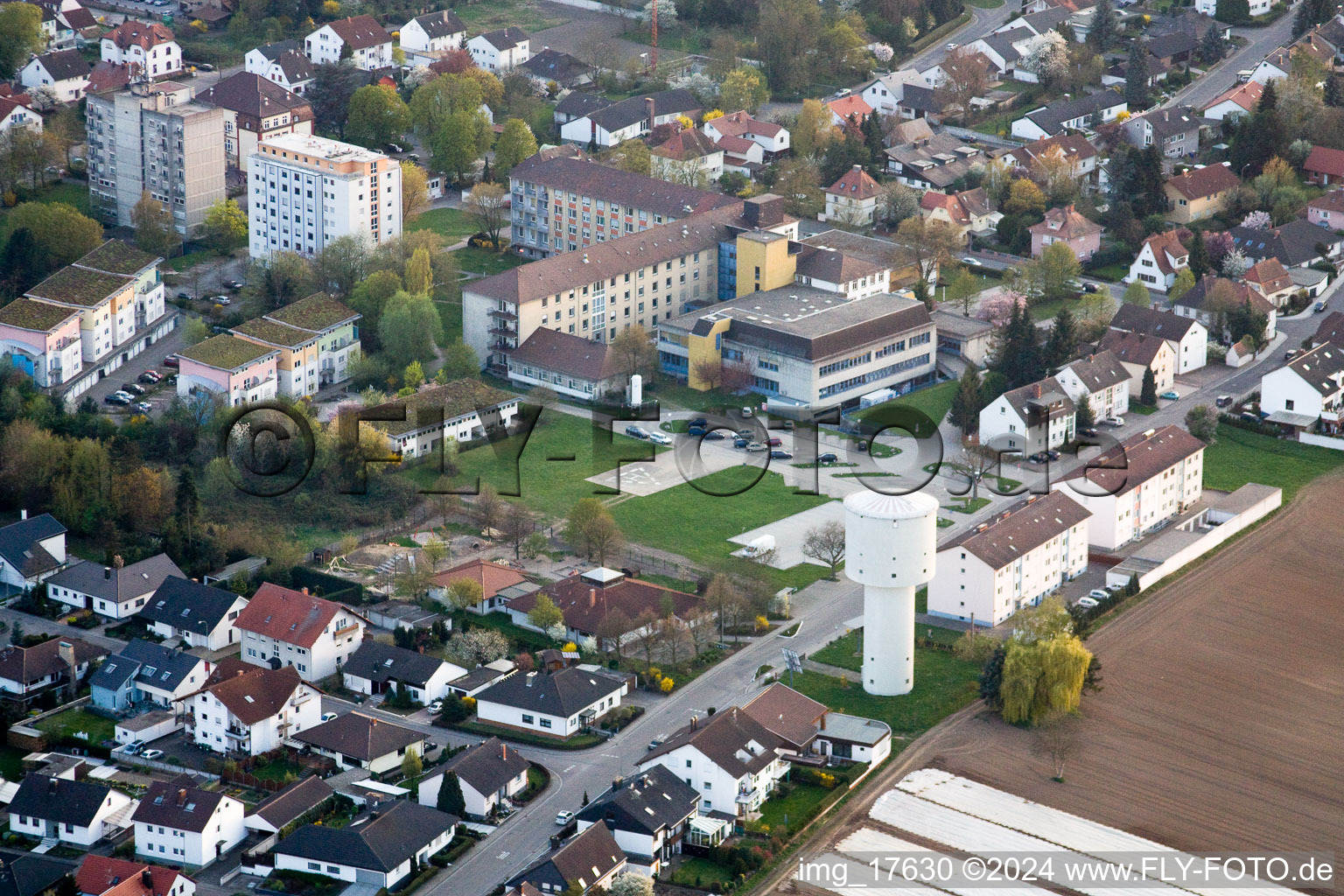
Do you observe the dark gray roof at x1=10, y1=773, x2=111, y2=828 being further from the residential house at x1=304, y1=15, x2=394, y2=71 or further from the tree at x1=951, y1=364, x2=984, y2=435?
the residential house at x1=304, y1=15, x2=394, y2=71

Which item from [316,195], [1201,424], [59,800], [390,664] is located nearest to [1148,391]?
[1201,424]

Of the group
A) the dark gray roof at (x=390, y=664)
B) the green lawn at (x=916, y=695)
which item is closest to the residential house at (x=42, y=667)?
the dark gray roof at (x=390, y=664)

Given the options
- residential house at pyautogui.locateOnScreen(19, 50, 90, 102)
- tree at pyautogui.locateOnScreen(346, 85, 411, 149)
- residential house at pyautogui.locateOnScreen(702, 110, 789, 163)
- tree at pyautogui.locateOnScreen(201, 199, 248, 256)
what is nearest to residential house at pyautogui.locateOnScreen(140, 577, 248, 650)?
tree at pyautogui.locateOnScreen(201, 199, 248, 256)

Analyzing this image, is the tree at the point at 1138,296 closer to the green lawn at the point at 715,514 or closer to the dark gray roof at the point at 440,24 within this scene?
the green lawn at the point at 715,514

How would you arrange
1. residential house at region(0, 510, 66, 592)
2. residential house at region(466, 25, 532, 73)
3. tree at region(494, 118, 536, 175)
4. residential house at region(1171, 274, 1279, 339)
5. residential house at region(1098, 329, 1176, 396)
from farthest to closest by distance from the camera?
residential house at region(466, 25, 532, 73) → tree at region(494, 118, 536, 175) → residential house at region(1171, 274, 1279, 339) → residential house at region(1098, 329, 1176, 396) → residential house at region(0, 510, 66, 592)

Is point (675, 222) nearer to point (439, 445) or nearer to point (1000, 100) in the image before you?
point (439, 445)

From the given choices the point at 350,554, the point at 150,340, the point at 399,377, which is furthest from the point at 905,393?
the point at 150,340

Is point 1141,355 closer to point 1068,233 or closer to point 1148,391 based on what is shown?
point 1148,391
